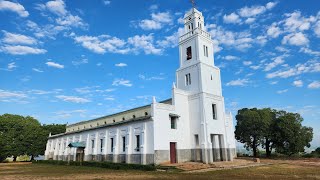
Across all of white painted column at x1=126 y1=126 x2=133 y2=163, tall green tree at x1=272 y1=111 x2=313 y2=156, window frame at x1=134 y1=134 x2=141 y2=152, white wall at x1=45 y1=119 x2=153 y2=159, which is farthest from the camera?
tall green tree at x1=272 y1=111 x2=313 y2=156

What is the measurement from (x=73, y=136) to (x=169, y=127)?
2688cm

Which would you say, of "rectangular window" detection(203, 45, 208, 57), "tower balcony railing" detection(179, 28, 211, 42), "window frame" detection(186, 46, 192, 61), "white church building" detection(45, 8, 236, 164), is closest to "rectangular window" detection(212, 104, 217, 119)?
"white church building" detection(45, 8, 236, 164)

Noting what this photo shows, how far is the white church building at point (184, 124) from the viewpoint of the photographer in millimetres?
33031

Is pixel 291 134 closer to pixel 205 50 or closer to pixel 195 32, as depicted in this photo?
pixel 205 50

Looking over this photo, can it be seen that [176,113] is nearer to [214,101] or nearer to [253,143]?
[214,101]

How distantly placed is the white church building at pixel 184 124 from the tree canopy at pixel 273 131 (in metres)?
14.4

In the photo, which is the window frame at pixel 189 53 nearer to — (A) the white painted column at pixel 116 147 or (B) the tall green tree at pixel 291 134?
(A) the white painted column at pixel 116 147

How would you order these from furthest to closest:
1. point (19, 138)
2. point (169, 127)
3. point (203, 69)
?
point (19, 138) → point (203, 69) → point (169, 127)

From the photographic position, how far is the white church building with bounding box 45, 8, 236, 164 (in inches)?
1300

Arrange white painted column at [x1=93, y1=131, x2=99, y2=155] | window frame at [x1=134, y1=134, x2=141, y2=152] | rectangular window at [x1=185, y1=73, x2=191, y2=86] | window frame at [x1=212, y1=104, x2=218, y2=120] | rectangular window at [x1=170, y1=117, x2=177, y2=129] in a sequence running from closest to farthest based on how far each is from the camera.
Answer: window frame at [x1=134, y1=134, x2=141, y2=152]
rectangular window at [x1=170, y1=117, x2=177, y2=129]
window frame at [x1=212, y1=104, x2=218, y2=120]
rectangular window at [x1=185, y1=73, x2=191, y2=86]
white painted column at [x1=93, y1=131, x2=99, y2=155]

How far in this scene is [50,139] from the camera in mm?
62438

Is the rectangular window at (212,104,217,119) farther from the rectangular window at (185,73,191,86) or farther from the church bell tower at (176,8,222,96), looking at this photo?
the rectangular window at (185,73,191,86)

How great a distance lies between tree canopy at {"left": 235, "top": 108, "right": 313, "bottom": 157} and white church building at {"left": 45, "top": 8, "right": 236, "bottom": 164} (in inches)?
566

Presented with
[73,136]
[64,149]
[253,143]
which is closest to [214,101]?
[253,143]
